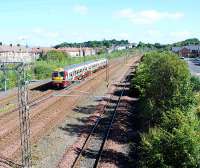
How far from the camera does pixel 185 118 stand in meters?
17.8

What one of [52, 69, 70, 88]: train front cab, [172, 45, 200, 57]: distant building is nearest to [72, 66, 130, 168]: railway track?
[52, 69, 70, 88]: train front cab

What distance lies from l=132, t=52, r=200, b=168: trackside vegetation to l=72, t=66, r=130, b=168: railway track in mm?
2271

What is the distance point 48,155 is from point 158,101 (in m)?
9.10

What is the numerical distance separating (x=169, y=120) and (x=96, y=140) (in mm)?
8790

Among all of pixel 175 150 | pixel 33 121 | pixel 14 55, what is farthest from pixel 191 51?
pixel 175 150

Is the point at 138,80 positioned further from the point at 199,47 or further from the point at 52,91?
the point at 199,47

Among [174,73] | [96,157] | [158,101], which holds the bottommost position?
[96,157]

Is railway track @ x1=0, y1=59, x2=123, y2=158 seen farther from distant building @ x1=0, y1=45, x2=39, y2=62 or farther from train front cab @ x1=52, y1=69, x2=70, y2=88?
distant building @ x1=0, y1=45, x2=39, y2=62

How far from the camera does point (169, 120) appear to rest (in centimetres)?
1827

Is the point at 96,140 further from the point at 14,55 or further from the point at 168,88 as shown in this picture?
the point at 14,55

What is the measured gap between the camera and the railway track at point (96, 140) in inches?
857

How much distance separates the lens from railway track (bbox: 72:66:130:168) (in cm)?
2177

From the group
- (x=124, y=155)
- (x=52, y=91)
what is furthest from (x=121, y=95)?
(x=124, y=155)

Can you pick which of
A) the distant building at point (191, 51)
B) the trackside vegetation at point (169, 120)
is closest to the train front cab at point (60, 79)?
the trackside vegetation at point (169, 120)
